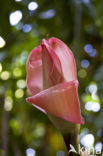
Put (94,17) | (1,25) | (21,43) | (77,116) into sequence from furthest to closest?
(21,43) → (94,17) → (1,25) → (77,116)

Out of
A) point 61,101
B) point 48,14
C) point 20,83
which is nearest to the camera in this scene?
point 61,101

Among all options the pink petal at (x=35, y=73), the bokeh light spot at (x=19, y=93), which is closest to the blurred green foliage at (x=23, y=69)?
the bokeh light spot at (x=19, y=93)

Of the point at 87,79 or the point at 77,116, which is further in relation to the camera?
the point at 87,79

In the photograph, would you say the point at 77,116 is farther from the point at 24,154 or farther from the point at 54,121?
the point at 24,154

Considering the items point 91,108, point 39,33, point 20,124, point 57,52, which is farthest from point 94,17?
point 57,52

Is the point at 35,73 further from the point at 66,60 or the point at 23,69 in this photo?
the point at 23,69

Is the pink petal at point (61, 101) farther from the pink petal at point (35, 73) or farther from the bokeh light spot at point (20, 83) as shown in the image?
the bokeh light spot at point (20, 83)

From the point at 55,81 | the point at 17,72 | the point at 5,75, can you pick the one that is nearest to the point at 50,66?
the point at 55,81
